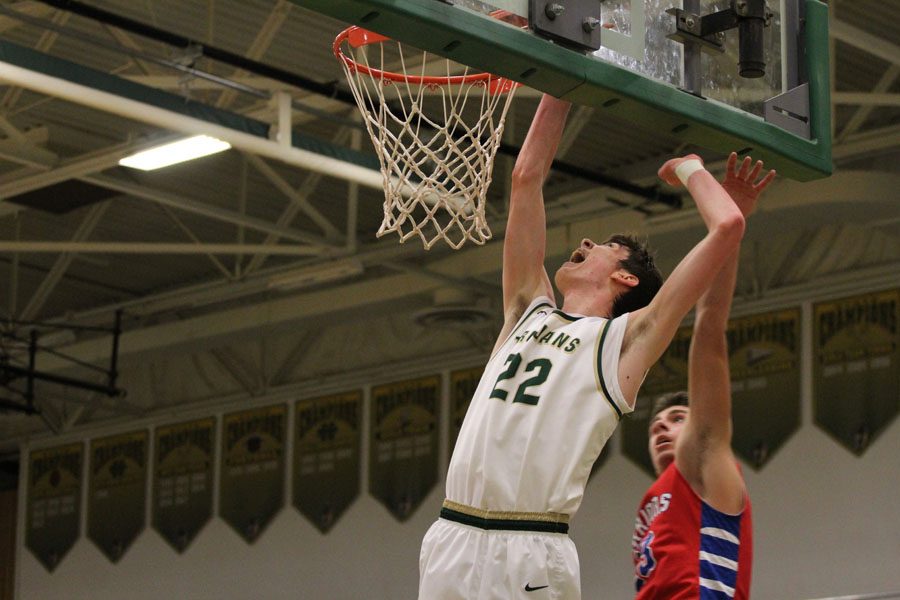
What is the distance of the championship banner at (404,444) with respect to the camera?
17188 millimetres

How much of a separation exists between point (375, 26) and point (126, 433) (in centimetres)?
1709

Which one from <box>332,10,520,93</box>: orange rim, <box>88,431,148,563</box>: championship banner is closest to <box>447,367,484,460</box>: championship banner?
<box>88,431,148,563</box>: championship banner

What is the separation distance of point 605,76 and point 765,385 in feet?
33.7

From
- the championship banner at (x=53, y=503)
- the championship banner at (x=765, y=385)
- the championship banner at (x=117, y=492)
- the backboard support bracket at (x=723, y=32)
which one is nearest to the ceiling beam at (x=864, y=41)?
the championship banner at (x=765, y=385)

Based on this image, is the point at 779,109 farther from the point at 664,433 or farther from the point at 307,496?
the point at 307,496

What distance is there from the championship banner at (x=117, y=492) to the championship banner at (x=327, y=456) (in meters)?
2.80

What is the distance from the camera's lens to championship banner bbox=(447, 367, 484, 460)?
55.8ft

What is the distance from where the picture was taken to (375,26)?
14.1ft

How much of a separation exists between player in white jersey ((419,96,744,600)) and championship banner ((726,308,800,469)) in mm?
10113

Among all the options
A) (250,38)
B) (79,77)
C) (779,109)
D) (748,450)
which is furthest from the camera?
(748,450)

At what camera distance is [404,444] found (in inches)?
689

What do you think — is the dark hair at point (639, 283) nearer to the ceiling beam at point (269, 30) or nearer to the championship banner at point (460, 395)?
the ceiling beam at point (269, 30)

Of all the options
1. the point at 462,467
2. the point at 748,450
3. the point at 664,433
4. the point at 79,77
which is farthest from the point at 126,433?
the point at 462,467

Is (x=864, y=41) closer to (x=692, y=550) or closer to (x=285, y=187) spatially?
(x=285, y=187)
